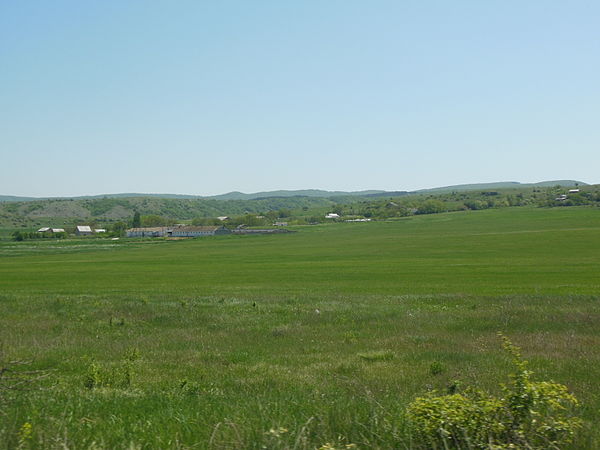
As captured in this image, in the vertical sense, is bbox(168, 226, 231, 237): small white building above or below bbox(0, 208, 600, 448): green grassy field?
below

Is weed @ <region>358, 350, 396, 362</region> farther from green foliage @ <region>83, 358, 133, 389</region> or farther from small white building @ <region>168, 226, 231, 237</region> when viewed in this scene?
small white building @ <region>168, 226, 231, 237</region>

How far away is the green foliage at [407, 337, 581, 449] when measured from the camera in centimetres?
621

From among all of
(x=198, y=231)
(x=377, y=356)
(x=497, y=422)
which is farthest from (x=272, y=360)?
(x=198, y=231)

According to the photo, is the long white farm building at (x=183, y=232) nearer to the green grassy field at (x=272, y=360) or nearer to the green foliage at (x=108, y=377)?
the green grassy field at (x=272, y=360)

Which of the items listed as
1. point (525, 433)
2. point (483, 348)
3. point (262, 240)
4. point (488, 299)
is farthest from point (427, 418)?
point (262, 240)

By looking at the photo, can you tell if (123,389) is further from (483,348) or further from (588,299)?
(588,299)

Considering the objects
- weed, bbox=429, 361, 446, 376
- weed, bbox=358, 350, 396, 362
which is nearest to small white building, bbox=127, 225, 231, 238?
weed, bbox=358, 350, 396, 362

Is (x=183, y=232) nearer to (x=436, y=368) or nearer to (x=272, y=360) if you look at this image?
(x=272, y=360)

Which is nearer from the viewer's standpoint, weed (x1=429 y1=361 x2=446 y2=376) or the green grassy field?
the green grassy field

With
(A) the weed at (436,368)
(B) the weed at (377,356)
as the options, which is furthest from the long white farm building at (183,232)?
(A) the weed at (436,368)

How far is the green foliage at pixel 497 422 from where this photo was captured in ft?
20.4

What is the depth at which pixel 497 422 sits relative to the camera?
20.9ft

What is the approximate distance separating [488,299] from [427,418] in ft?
82.3

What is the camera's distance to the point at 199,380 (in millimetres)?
13320
